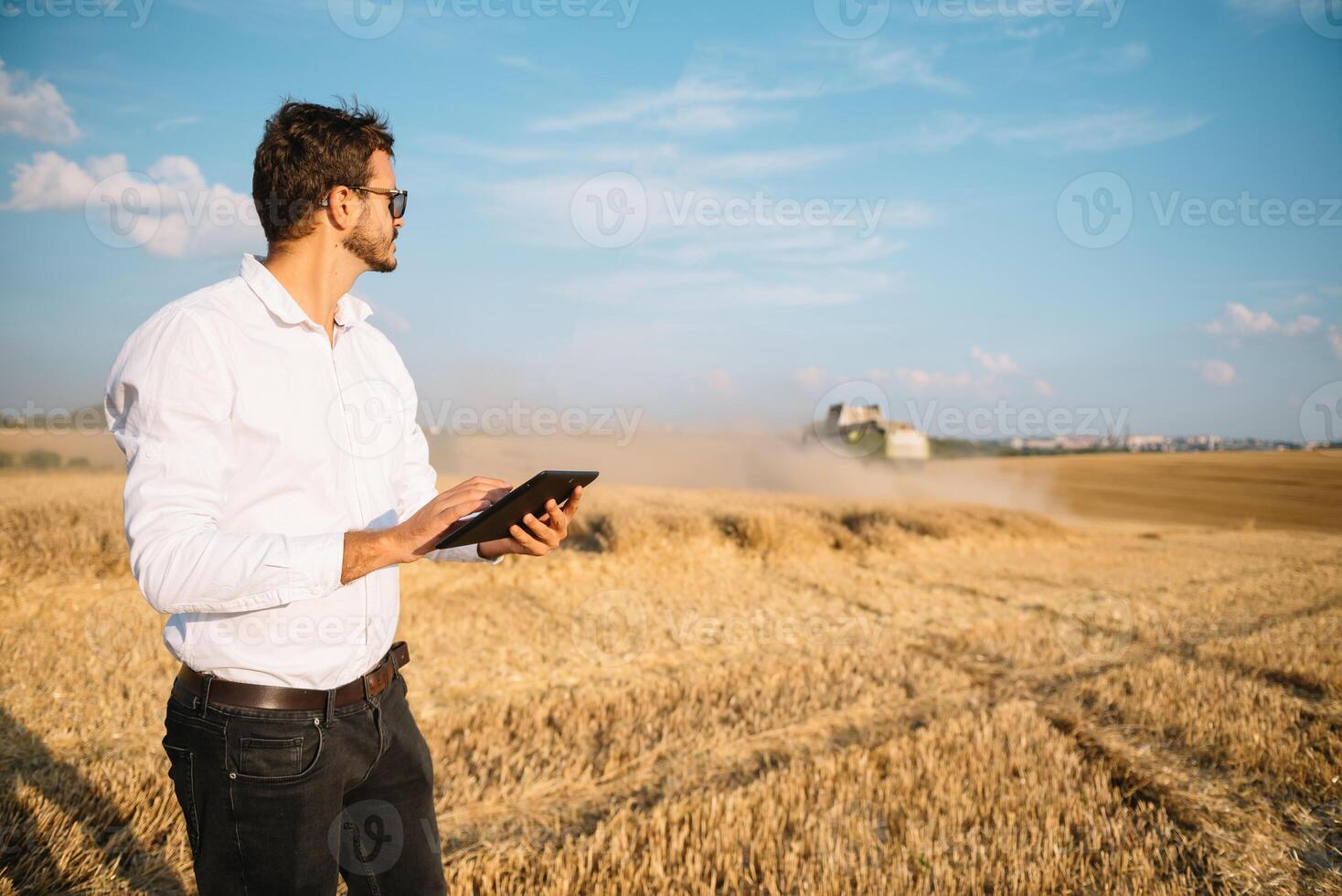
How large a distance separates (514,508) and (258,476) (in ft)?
2.28

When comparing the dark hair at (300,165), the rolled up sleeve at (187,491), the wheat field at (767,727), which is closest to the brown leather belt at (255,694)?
the rolled up sleeve at (187,491)

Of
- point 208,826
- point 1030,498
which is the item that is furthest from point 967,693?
point 1030,498

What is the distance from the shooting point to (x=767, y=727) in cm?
596

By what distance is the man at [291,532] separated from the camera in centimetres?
184

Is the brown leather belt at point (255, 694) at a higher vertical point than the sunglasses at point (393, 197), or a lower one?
lower

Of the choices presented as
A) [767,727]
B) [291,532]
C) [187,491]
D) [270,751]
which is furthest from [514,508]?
[767,727]

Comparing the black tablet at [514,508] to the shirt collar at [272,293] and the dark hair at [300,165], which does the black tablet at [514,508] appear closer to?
the shirt collar at [272,293]

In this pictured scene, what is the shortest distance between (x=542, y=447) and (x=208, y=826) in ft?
87.9

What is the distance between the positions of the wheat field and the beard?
3001 millimetres

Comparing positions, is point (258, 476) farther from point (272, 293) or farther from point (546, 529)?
point (546, 529)

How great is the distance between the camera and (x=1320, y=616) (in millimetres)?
9930

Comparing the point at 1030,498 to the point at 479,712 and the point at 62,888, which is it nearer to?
the point at 479,712

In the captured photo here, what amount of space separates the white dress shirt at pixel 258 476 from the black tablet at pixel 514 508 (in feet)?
1.05

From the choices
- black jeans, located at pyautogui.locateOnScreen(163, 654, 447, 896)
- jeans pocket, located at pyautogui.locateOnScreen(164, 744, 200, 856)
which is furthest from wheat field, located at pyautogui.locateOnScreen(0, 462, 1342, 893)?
jeans pocket, located at pyautogui.locateOnScreen(164, 744, 200, 856)
